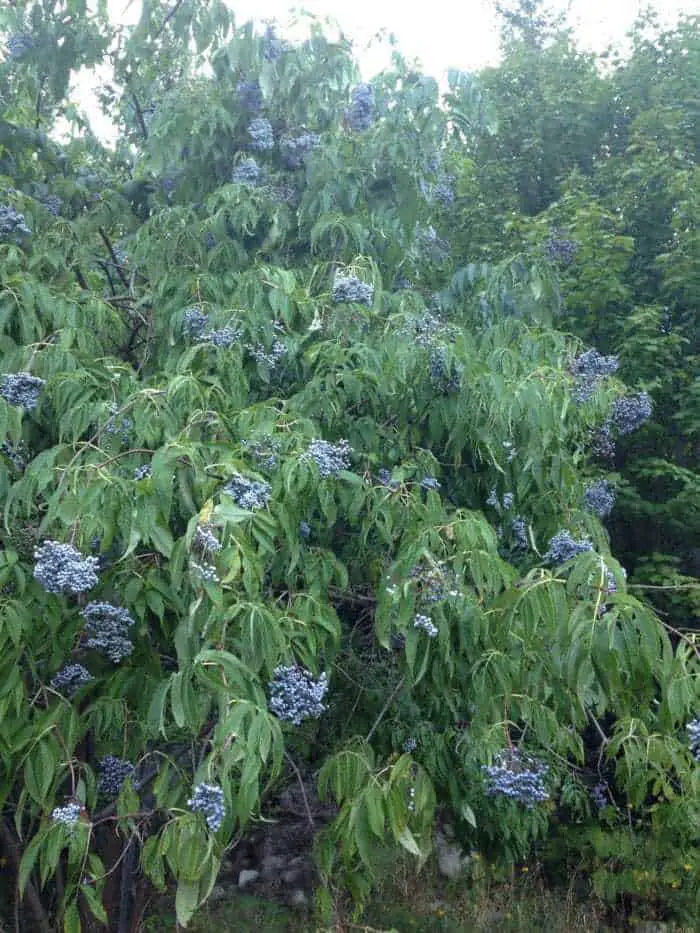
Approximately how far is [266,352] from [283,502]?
93 centimetres

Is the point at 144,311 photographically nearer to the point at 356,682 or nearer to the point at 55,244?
the point at 55,244

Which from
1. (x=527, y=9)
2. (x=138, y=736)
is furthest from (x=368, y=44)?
(x=527, y=9)

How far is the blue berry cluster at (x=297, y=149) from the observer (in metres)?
4.46

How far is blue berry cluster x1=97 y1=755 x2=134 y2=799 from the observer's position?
10.1 feet

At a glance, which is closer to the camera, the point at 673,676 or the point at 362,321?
the point at 673,676

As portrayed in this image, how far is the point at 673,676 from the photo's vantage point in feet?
8.49

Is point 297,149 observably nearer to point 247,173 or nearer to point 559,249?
point 247,173

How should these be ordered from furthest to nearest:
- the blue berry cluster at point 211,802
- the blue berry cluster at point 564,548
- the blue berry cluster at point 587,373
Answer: the blue berry cluster at point 587,373, the blue berry cluster at point 564,548, the blue berry cluster at point 211,802

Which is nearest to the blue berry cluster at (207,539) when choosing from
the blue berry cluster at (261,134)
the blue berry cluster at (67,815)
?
the blue berry cluster at (67,815)

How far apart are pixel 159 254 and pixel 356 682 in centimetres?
197

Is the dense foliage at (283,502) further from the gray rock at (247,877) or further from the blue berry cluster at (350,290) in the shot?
the gray rock at (247,877)

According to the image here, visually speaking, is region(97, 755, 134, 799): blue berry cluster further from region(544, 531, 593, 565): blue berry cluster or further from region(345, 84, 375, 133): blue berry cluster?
region(345, 84, 375, 133): blue berry cluster

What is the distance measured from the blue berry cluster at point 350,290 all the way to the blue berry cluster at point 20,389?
3.72 feet

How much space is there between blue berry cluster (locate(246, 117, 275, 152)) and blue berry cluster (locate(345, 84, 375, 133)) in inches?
15.5
